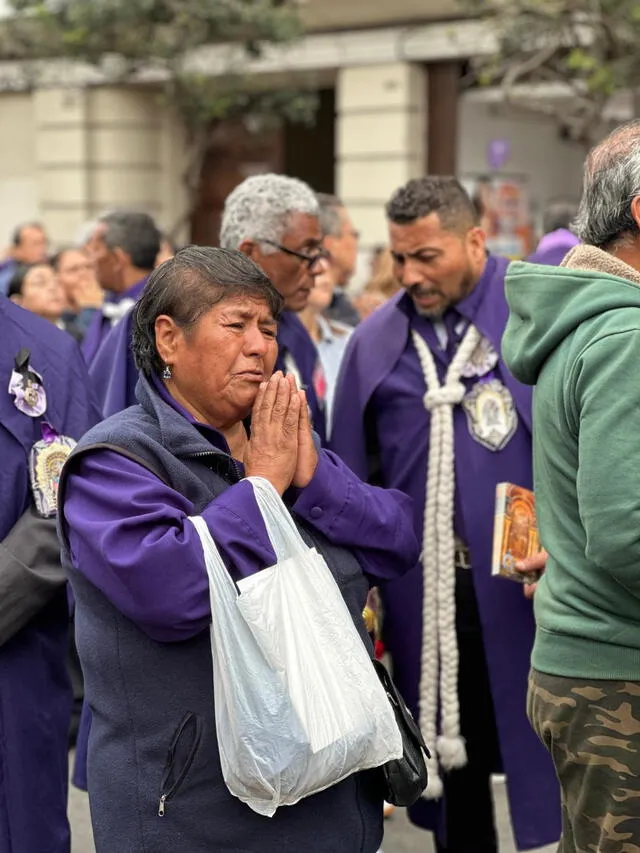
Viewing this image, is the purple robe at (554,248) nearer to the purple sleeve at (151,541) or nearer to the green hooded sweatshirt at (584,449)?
the green hooded sweatshirt at (584,449)

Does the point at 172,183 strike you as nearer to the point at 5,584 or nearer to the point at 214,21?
the point at 214,21

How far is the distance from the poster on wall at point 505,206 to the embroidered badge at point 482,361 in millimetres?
10024

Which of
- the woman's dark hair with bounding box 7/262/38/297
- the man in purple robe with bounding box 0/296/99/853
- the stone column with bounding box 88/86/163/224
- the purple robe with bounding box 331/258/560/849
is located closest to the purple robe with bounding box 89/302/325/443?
the purple robe with bounding box 331/258/560/849

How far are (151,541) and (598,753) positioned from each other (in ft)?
3.31

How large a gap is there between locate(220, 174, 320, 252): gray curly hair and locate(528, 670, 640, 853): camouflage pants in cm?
180

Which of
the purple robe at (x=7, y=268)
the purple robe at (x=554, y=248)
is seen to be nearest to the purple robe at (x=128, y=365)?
the purple robe at (x=554, y=248)

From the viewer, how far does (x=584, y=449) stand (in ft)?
7.60

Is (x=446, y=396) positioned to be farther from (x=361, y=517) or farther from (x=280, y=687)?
(x=280, y=687)

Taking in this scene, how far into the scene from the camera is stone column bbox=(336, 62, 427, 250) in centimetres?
1398

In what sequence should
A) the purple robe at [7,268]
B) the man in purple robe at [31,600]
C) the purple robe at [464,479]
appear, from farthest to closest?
the purple robe at [7,268] < the purple robe at [464,479] < the man in purple robe at [31,600]

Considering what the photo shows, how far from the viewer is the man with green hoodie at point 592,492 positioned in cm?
229

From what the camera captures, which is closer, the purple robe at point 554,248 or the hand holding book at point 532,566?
the hand holding book at point 532,566

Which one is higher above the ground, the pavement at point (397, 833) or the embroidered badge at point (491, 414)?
the embroidered badge at point (491, 414)

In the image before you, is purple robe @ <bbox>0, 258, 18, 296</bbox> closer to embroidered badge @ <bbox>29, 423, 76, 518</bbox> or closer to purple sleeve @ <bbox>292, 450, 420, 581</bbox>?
embroidered badge @ <bbox>29, 423, 76, 518</bbox>
